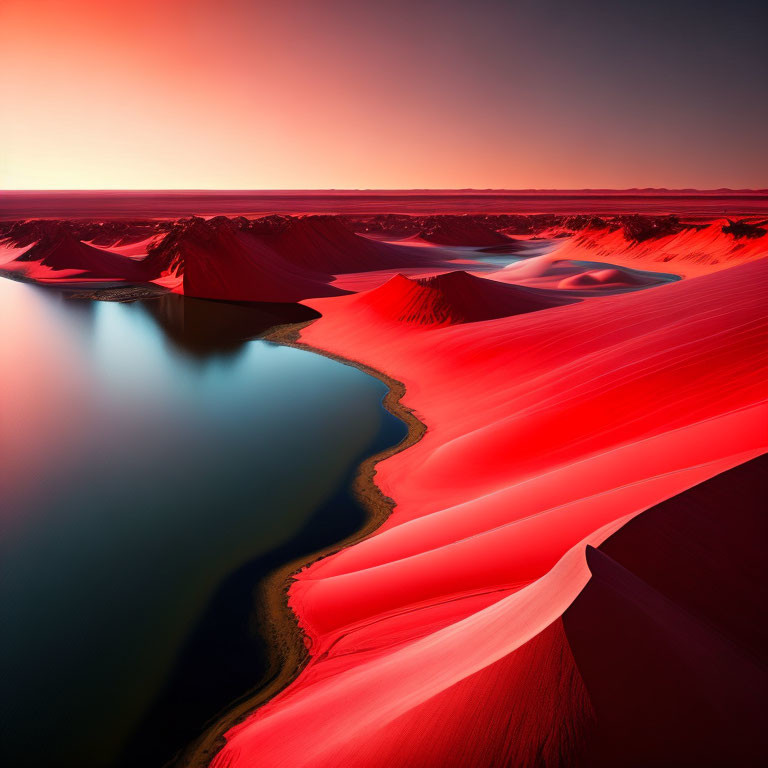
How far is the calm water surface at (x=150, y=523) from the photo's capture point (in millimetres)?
7344

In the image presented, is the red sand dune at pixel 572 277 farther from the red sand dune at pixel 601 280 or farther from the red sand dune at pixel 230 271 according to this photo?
the red sand dune at pixel 230 271

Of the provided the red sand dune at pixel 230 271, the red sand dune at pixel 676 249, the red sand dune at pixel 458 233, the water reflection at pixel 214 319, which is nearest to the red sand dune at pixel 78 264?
the red sand dune at pixel 230 271

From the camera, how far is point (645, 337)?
54.9 ft

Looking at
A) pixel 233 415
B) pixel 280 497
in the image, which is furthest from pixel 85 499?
pixel 233 415

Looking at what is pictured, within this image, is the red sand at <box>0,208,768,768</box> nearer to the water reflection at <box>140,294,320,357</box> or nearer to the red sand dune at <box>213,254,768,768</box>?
the red sand dune at <box>213,254,768,768</box>

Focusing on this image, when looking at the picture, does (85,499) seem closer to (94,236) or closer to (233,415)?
(233,415)

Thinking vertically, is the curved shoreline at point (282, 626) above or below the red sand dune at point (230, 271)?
below

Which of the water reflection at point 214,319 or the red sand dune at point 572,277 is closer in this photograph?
the water reflection at point 214,319

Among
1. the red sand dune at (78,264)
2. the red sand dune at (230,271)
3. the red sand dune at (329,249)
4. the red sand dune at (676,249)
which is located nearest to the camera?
the red sand dune at (230,271)

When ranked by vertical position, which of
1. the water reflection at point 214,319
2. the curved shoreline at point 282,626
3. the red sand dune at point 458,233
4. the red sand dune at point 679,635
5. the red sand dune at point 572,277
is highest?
the red sand dune at point 458,233

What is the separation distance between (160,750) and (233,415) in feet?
39.4

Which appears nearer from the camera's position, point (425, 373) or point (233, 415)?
point (233, 415)

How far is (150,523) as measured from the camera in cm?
1158

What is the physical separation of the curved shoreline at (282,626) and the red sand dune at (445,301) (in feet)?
39.0
